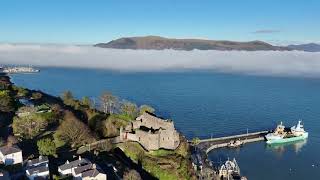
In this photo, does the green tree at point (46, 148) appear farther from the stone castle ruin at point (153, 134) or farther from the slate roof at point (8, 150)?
the stone castle ruin at point (153, 134)

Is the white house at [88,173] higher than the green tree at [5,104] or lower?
lower

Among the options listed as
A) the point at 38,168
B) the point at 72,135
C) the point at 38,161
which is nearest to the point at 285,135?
the point at 72,135

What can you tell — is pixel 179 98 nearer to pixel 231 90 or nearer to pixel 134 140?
pixel 231 90

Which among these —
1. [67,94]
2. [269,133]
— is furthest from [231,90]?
[67,94]

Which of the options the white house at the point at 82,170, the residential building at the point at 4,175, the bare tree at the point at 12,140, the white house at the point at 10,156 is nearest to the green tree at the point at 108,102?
the bare tree at the point at 12,140

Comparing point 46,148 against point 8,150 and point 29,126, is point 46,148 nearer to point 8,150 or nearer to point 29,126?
point 8,150

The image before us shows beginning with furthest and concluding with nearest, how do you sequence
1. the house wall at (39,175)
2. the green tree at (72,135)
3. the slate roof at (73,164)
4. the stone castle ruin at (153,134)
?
1. the stone castle ruin at (153,134)
2. the green tree at (72,135)
3. the slate roof at (73,164)
4. the house wall at (39,175)

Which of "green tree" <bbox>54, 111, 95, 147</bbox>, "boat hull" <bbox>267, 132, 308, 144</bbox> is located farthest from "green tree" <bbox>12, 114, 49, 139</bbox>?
"boat hull" <bbox>267, 132, 308, 144</bbox>
